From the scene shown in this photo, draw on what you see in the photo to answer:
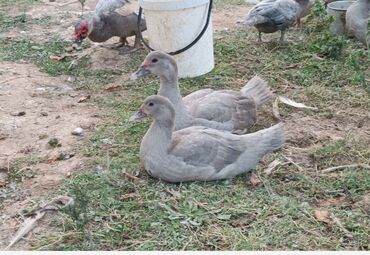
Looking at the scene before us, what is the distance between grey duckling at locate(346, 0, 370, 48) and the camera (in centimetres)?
648

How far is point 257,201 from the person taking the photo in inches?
144

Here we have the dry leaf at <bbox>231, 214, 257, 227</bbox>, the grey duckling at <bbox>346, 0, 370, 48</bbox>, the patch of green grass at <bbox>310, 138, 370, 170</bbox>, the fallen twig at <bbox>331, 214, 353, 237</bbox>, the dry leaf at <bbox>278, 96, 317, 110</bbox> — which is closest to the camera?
the fallen twig at <bbox>331, 214, 353, 237</bbox>

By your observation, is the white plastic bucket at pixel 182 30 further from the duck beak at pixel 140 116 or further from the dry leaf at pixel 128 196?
the dry leaf at pixel 128 196

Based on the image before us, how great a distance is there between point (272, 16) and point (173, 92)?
2.57m

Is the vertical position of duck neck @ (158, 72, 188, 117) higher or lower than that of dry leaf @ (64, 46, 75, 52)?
higher

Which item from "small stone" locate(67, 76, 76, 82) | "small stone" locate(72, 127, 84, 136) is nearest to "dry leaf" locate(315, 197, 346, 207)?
"small stone" locate(72, 127, 84, 136)

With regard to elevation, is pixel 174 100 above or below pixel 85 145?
above

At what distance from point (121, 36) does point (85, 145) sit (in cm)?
266

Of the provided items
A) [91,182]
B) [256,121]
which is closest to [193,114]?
[256,121]

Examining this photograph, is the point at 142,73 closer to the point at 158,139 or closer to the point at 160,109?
the point at 160,109

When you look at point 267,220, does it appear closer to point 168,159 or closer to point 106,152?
point 168,159

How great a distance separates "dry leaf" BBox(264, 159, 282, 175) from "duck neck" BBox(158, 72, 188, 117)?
2.54 ft

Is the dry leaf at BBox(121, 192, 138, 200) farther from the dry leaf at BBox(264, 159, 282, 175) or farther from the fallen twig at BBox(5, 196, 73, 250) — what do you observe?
the dry leaf at BBox(264, 159, 282, 175)

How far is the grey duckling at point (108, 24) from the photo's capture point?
22.2 feet
